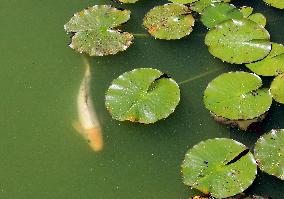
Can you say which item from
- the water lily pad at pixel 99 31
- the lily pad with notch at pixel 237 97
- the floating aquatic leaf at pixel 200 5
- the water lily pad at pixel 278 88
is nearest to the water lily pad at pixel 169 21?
the floating aquatic leaf at pixel 200 5

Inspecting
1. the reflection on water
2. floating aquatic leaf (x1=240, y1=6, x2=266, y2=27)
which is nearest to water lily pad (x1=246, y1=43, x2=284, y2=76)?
floating aquatic leaf (x1=240, y1=6, x2=266, y2=27)

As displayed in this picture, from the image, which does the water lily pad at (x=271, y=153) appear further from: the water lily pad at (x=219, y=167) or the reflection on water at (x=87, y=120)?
the reflection on water at (x=87, y=120)

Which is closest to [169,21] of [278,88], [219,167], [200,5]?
[200,5]

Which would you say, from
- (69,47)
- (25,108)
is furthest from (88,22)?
(25,108)

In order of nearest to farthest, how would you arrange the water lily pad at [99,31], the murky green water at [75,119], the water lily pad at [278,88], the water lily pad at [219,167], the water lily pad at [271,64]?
the water lily pad at [219,167]
the murky green water at [75,119]
the water lily pad at [278,88]
the water lily pad at [271,64]
the water lily pad at [99,31]

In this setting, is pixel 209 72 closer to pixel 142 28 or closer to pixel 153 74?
pixel 153 74

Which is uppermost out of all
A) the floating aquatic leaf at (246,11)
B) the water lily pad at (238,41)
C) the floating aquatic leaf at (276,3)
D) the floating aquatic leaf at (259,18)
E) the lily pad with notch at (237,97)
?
the floating aquatic leaf at (276,3)
